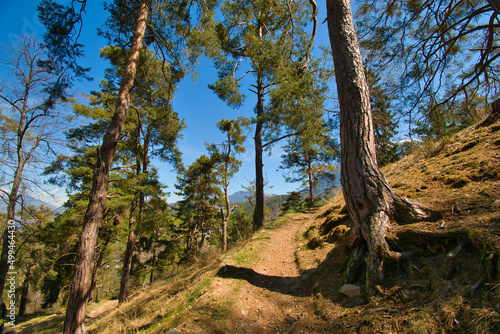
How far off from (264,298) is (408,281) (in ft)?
6.73

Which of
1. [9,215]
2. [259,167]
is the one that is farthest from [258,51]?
[9,215]

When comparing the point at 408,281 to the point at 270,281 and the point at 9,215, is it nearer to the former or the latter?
the point at 270,281

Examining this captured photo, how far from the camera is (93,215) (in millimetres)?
4066

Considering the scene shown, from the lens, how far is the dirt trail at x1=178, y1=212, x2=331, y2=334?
2.43 metres

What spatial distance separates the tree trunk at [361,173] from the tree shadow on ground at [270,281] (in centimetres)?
124

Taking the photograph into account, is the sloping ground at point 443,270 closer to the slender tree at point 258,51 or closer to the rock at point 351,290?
the rock at point 351,290

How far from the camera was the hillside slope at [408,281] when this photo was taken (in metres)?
1.62

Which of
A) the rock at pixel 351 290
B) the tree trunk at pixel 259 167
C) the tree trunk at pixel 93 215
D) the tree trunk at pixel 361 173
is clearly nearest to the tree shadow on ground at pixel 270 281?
the rock at pixel 351 290

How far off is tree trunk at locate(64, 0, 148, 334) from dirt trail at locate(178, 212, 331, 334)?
8.34 ft

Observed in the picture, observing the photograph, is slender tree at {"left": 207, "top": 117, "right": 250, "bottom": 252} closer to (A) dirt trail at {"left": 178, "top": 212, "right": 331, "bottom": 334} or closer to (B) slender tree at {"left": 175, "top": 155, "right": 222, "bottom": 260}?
(B) slender tree at {"left": 175, "top": 155, "right": 222, "bottom": 260}

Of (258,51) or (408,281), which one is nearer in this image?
(408,281)

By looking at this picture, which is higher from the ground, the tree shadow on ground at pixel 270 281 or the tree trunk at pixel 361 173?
the tree trunk at pixel 361 173

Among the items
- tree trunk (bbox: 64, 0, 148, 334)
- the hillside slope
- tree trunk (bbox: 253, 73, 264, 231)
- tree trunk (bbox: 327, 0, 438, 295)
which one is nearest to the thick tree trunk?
tree trunk (bbox: 64, 0, 148, 334)

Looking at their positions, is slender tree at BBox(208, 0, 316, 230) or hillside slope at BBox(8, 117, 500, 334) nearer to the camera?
hillside slope at BBox(8, 117, 500, 334)
